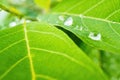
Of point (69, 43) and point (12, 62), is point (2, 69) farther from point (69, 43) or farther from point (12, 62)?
point (69, 43)

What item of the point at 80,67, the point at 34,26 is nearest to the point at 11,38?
the point at 34,26

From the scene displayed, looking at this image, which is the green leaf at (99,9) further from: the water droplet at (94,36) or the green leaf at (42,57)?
the green leaf at (42,57)

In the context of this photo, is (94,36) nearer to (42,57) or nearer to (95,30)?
(95,30)

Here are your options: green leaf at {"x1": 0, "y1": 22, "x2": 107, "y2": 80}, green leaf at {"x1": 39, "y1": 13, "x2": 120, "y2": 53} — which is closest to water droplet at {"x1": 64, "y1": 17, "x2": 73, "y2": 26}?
green leaf at {"x1": 39, "y1": 13, "x2": 120, "y2": 53}

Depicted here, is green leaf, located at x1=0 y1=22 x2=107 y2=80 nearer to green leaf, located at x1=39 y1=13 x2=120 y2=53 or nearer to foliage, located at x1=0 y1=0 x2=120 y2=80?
foliage, located at x1=0 y1=0 x2=120 y2=80

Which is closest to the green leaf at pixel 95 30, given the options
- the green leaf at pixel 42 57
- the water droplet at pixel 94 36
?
the water droplet at pixel 94 36

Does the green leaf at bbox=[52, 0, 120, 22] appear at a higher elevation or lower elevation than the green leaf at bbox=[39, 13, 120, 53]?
higher
